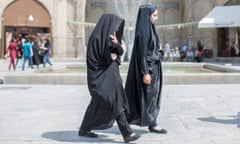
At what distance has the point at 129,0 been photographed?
1225 inches

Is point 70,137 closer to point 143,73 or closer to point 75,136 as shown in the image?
point 75,136

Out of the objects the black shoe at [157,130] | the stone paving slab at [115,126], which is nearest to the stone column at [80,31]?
the stone paving slab at [115,126]

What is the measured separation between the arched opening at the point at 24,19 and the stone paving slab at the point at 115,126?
2106cm

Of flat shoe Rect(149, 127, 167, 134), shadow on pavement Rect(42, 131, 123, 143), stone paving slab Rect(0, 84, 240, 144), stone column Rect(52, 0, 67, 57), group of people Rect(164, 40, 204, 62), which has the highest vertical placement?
stone column Rect(52, 0, 67, 57)

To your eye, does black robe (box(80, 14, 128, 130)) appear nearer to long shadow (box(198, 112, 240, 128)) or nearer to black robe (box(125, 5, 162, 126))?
black robe (box(125, 5, 162, 126))

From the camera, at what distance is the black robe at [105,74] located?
4.77 metres

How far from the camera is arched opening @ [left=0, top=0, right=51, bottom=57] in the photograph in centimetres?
3062

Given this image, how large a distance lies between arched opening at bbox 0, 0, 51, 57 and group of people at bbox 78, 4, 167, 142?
87.4ft

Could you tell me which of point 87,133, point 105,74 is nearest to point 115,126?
point 87,133

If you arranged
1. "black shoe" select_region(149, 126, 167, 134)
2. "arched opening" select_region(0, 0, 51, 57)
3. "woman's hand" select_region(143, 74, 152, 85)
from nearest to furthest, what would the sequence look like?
1. "woman's hand" select_region(143, 74, 152, 85)
2. "black shoe" select_region(149, 126, 167, 134)
3. "arched opening" select_region(0, 0, 51, 57)

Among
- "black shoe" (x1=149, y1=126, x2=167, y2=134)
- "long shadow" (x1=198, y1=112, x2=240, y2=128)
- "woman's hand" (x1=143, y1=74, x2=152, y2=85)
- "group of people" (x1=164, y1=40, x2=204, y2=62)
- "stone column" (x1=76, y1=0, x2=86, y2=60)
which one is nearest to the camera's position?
"woman's hand" (x1=143, y1=74, x2=152, y2=85)

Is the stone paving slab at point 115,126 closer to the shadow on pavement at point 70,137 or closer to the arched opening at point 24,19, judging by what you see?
the shadow on pavement at point 70,137

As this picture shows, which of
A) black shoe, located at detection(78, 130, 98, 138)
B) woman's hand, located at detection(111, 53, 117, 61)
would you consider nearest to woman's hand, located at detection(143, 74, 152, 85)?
woman's hand, located at detection(111, 53, 117, 61)

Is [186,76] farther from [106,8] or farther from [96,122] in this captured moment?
[106,8]
